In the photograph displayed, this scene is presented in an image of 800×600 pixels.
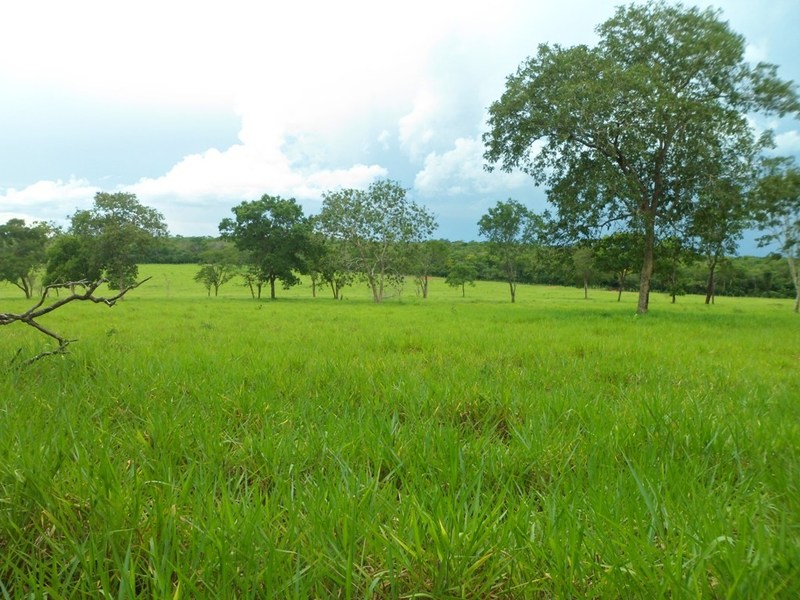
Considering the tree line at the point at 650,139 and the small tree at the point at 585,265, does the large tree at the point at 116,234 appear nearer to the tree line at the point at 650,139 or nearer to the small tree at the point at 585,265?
the tree line at the point at 650,139

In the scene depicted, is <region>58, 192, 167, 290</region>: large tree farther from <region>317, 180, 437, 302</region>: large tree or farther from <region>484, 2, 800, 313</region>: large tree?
<region>484, 2, 800, 313</region>: large tree

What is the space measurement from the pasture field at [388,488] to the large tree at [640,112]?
1628 centimetres

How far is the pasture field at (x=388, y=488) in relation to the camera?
4.42 feet

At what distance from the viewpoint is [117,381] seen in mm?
3906

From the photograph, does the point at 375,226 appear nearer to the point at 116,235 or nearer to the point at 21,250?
the point at 116,235

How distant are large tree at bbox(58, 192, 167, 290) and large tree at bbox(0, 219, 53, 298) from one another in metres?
12.5

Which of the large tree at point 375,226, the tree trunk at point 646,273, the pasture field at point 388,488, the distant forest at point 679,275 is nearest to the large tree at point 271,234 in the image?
the large tree at point 375,226

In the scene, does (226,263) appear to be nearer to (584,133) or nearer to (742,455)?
(584,133)

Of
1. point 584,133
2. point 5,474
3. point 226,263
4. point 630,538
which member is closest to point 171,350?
point 5,474

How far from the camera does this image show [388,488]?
1.89m

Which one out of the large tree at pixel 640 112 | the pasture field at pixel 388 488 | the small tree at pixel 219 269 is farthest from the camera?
the small tree at pixel 219 269

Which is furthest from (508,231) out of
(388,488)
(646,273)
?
(388,488)

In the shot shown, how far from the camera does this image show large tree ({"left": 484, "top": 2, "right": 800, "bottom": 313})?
671 inches

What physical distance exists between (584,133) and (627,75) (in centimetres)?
256
